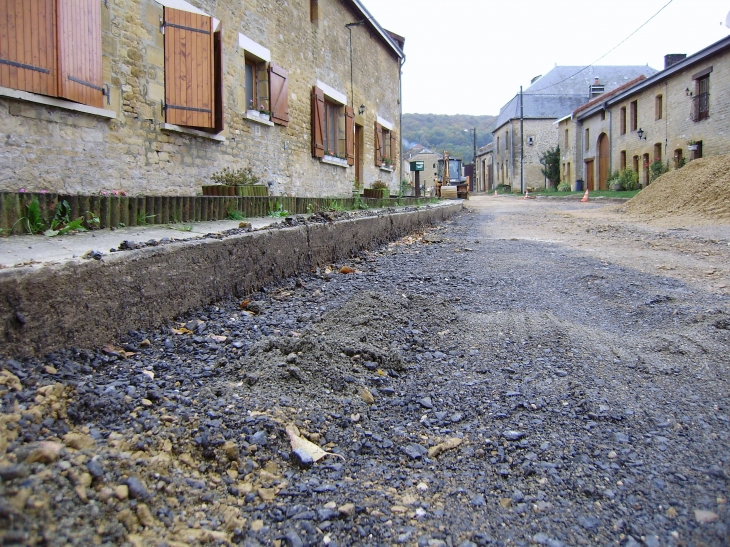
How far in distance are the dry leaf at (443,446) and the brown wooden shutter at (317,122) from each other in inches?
398

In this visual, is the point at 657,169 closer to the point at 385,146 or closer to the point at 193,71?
the point at 385,146

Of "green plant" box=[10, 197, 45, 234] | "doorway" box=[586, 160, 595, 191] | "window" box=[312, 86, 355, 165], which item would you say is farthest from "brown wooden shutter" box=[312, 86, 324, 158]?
"doorway" box=[586, 160, 595, 191]

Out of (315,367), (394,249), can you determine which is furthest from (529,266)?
(315,367)

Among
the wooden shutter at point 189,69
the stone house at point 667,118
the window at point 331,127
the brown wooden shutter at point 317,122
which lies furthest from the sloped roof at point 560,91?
the wooden shutter at point 189,69

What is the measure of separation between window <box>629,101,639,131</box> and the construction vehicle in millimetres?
9304

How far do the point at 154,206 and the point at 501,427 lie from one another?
11.7 feet

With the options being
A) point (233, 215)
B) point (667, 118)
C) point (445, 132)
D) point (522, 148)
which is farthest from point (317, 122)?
point (445, 132)

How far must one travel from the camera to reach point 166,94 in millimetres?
6680

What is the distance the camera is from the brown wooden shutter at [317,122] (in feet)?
36.9

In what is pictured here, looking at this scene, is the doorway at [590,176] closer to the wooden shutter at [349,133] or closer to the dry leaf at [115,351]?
the wooden shutter at [349,133]

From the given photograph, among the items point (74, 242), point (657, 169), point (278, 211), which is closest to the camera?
point (74, 242)

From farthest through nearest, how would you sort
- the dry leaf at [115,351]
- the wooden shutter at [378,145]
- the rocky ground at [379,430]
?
the wooden shutter at [378,145], the dry leaf at [115,351], the rocky ground at [379,430]

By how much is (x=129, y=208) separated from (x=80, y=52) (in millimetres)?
2370

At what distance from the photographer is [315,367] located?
7.35 ft
